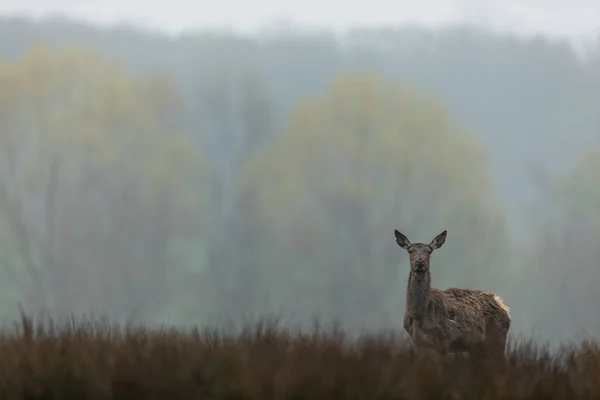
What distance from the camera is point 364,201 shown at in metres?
29.8

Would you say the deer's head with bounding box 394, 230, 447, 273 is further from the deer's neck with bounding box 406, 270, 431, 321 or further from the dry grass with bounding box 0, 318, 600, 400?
the dry grass with bounding box 0, 318, 600, 400

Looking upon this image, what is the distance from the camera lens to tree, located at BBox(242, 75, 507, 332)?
96.6 feet

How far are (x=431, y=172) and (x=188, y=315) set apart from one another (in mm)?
9188

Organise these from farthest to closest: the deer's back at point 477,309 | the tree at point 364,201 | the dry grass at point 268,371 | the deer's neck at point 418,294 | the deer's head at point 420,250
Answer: the tree at point 364,201
the deer's back at point 477,309
the deer's neck at point 418,294
the deer's head at point 420,250
the dry grass at point 268,371

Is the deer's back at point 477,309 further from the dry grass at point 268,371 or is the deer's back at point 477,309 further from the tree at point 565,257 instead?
the tree at point 565,257

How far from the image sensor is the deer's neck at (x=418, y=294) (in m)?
10.4

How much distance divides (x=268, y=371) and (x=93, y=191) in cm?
2391

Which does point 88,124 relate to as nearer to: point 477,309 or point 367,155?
point 367,155

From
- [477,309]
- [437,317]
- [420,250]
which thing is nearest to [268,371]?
[420,250]

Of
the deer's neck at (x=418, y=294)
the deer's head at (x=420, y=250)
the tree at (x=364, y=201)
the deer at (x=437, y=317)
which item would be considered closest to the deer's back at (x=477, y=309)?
the deer at (x=437, y=317)

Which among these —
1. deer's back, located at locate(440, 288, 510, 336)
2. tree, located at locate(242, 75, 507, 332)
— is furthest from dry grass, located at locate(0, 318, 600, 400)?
tree, located at locate(242, 75, 507, 332)

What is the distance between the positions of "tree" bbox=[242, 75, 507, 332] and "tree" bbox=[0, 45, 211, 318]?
275 cm

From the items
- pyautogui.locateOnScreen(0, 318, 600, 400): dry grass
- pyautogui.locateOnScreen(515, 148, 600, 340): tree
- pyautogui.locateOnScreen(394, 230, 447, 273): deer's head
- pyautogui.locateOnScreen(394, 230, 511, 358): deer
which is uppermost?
pyautogui.locateOnScreen(515, 148, 600, 340): tree

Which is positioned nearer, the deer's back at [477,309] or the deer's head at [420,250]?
the deer's head at [420,250]
